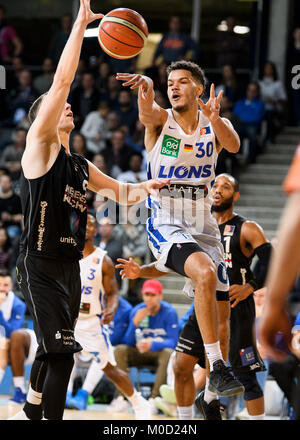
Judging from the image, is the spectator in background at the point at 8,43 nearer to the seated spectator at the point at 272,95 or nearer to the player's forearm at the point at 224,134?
the seated spectator at the point at 272,95

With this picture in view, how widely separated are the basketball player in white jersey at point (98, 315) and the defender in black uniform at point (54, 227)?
240 cm

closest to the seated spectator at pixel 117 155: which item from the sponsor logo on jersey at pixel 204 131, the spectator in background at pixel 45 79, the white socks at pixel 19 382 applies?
the spectator in background at pixel 45 79

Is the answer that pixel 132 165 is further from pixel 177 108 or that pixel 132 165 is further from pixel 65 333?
pixel 65 333

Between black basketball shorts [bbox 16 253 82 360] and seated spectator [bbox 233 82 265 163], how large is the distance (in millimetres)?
8434

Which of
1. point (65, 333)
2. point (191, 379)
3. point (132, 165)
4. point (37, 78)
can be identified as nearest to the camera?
point (65, 333)

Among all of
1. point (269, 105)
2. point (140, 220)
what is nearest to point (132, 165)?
point (140, 220)

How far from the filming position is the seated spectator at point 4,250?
10.3 meters

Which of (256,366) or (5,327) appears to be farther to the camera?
(5,327)

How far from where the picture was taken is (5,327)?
8719 millimetres

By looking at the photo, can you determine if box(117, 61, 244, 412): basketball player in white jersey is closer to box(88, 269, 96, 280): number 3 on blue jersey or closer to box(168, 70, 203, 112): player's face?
box(168, 70, 203, 112): player's face

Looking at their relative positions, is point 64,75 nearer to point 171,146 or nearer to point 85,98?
point 171,146

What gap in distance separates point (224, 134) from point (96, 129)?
7777mm

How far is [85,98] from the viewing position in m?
13.5
